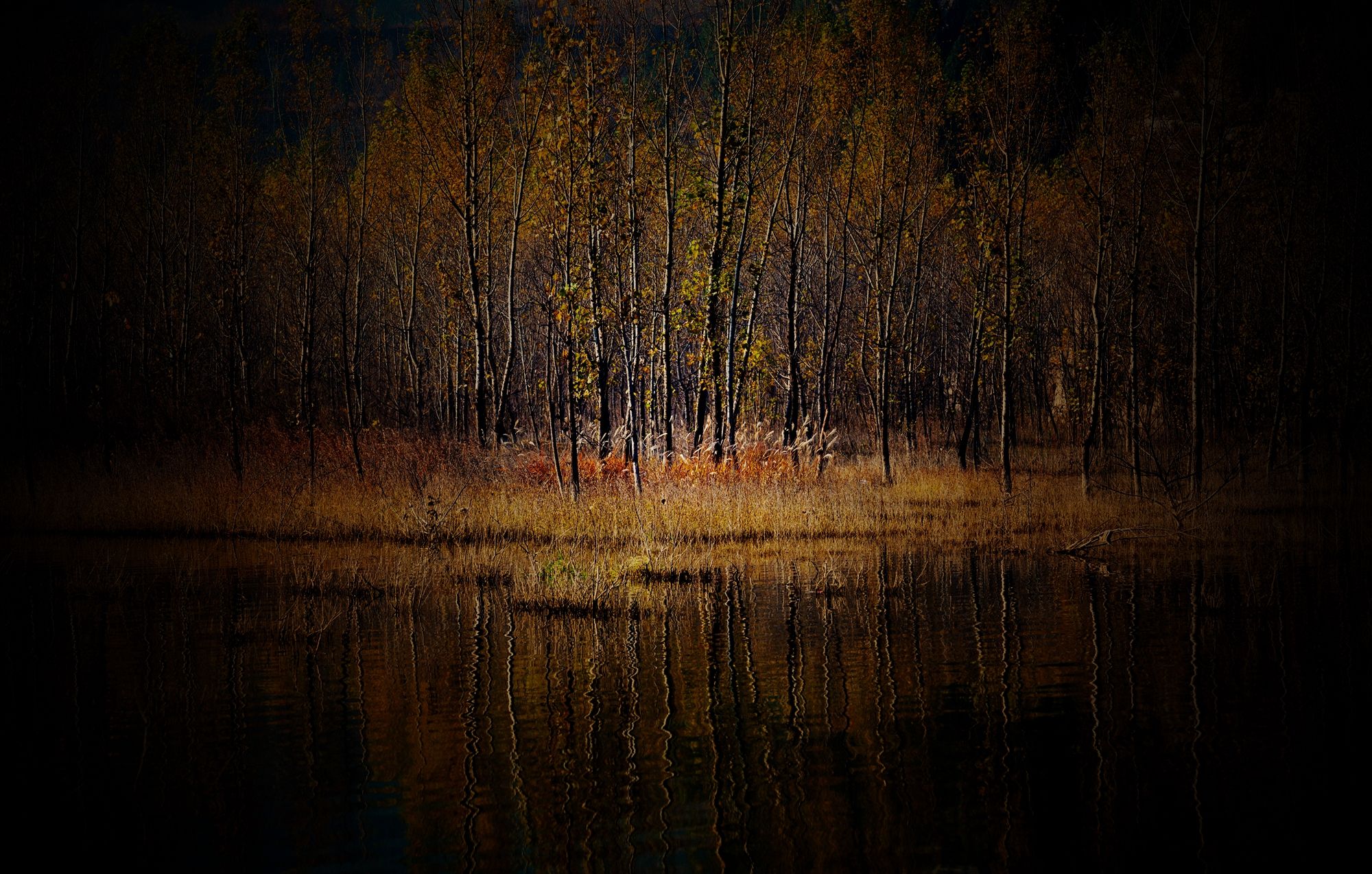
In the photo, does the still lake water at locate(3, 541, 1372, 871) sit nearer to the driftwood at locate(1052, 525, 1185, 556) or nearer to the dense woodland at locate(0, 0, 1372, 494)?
the driftwood at locate(1052, 525, 1185, 556)

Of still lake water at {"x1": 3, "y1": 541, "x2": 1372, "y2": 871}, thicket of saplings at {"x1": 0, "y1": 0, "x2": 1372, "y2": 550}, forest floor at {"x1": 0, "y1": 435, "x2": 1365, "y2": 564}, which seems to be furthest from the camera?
thicket of saplings at {"x1": 0, "y1": 0, "x2": 1372, "y2": 550}

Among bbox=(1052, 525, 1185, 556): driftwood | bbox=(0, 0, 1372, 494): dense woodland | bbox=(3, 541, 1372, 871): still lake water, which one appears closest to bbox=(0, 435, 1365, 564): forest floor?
bbox=(1052, 525, 1185, 556): driftwood

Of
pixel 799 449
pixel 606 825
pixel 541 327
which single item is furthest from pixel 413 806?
pixel 541 327

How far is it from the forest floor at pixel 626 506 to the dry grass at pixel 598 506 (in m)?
0.05

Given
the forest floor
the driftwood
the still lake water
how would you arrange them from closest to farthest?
the still lake water → the driftwood → the forest floor

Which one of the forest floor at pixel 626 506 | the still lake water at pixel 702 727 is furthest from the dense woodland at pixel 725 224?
the still lake water at pixel 702 727

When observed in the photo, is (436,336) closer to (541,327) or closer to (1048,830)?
(541,327)

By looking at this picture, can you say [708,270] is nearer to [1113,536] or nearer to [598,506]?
[598,506]

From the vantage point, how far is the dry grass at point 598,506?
50.1ft

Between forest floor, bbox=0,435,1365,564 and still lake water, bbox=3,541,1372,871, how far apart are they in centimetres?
381

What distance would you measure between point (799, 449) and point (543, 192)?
33.1ft

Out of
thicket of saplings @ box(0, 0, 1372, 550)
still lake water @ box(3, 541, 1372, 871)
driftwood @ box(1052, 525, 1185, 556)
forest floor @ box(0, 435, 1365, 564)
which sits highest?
thicket of saplings @ box(0, 0, 1372, 550)

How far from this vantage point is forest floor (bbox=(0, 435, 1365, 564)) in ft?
49.9

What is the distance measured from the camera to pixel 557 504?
1675 cm
